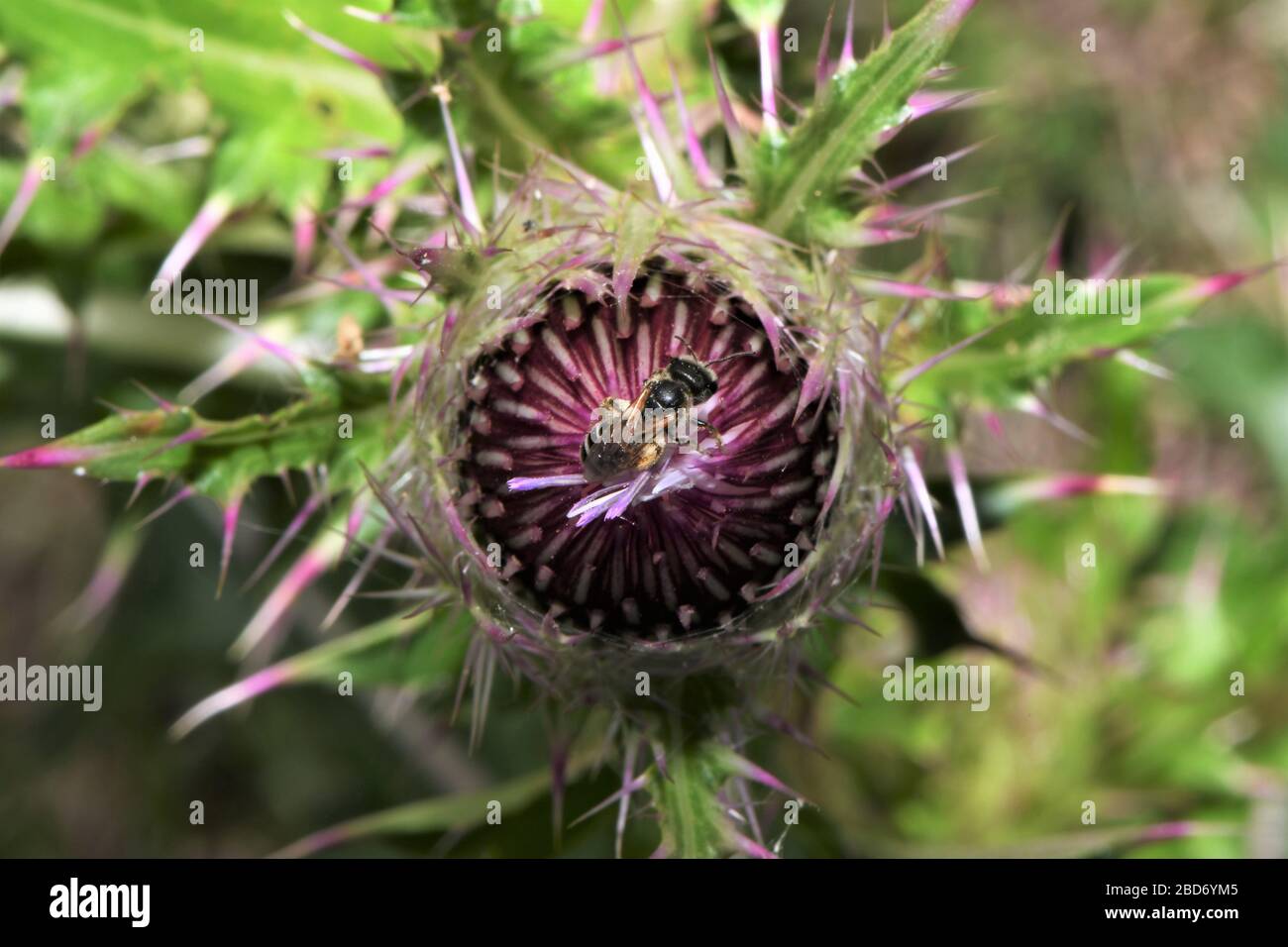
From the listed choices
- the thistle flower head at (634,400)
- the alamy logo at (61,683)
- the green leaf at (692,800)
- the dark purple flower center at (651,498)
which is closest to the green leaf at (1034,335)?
the thistle flower head at (634,400)

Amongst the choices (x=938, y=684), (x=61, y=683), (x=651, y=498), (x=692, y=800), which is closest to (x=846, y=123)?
(x=651, y=498)

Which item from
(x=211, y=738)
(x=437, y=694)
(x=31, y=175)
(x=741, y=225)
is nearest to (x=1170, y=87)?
(x=741, y=225)

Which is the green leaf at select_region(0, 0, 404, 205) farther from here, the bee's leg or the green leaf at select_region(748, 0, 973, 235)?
the bee's leg

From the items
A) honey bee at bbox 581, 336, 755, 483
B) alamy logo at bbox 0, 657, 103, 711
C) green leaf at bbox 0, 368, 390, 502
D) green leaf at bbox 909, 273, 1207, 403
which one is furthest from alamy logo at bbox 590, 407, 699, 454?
alamy logo at bbox 0, 657, 103, 711

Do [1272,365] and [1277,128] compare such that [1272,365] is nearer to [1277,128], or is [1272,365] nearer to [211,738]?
[1277,128]

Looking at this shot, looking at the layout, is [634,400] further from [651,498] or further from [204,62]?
[204,62]
